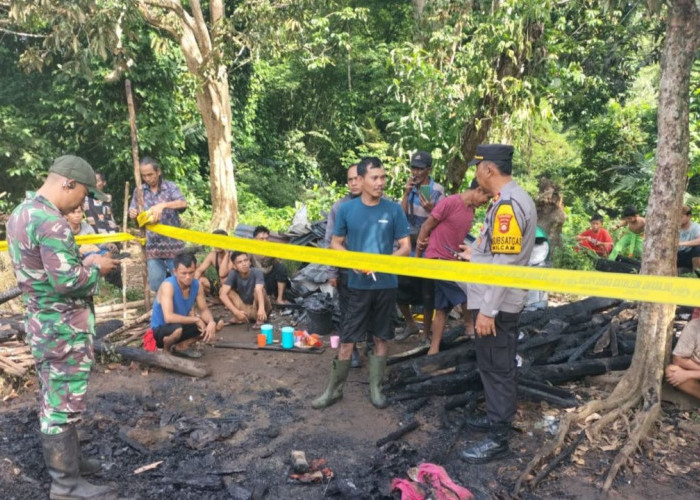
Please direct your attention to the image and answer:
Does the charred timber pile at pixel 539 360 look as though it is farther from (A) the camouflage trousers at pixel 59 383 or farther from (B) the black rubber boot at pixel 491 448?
(A) the camouflage trousers at pixel 59 383

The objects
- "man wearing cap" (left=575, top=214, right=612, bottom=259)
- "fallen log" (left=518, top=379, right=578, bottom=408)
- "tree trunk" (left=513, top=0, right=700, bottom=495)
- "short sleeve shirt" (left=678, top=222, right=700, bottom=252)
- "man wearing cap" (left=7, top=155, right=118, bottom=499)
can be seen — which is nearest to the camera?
"man wearing cap" (left=7, top=155, right=118, bottom=499)

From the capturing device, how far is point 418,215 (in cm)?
682

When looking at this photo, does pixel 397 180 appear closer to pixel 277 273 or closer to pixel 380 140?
pixel 277 273

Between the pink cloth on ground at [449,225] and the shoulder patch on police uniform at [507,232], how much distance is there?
2.01 metres

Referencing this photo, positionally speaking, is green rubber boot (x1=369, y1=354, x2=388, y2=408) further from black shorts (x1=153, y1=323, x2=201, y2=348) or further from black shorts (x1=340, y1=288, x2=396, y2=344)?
black shorts (x1=153, y1=323, x2=201, y2=348)

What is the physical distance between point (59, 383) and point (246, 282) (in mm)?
4094

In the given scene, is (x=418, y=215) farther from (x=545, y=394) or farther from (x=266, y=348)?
(x=545, y=394)

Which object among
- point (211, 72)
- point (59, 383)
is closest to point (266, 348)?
point (59, 383)

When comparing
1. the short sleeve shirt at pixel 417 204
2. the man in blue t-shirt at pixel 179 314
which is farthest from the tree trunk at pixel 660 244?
the man in blue t-shirt at pixel 179 314

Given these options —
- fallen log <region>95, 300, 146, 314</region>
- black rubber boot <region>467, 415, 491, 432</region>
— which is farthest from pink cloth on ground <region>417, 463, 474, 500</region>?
fallen log <region>95, 300, 146, 314</region>

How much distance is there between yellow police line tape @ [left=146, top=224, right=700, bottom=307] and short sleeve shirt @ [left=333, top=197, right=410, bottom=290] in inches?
14.3

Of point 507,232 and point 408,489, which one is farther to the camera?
point 507,232

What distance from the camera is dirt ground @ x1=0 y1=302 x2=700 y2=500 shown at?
3695 millimetres

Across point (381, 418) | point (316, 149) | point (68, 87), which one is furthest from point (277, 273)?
point (316, 149)
